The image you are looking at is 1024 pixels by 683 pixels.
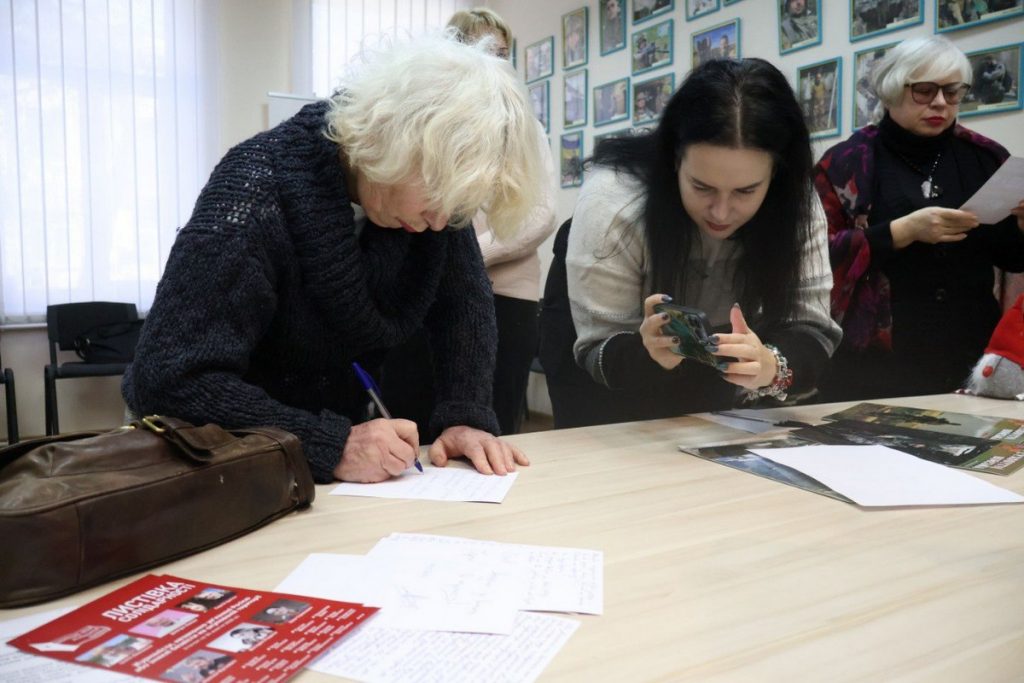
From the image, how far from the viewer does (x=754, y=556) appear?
0.80m

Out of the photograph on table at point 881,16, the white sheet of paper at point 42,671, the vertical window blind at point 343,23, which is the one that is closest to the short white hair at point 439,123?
the white sheet of paper at point 42,671

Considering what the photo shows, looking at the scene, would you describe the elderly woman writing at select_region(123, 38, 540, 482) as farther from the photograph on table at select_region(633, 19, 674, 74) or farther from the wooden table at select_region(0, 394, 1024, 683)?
the photograph on table at select_region(633, 19, 674, 74)

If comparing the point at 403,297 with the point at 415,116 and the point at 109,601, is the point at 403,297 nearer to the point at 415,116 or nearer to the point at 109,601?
the point at 415,116

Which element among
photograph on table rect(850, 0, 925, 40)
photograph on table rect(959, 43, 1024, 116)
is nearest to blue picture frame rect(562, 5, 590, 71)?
photograph on table rect(850, 0, 925, 40)

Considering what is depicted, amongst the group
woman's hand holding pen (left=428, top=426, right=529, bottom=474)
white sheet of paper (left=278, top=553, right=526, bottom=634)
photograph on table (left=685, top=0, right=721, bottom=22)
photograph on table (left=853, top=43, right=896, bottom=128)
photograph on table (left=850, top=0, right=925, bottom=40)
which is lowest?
white sheet of paper (left=278, top=553, right=526, bottom=634)

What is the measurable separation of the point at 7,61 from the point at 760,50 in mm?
3546

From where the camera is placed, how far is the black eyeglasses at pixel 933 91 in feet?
6.86

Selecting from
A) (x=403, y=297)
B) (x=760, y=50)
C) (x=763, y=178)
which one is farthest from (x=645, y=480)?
(x=760, y=50)

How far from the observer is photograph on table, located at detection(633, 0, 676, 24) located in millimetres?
3811

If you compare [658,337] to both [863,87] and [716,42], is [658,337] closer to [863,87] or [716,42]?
[863,87]

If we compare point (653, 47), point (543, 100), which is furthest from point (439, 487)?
point (543, 100)

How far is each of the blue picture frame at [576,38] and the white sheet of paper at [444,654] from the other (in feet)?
13.8

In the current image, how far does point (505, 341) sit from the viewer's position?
6.66 feet

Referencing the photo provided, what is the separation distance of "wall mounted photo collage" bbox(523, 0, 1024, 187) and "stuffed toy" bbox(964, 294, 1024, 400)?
2.19 feet
